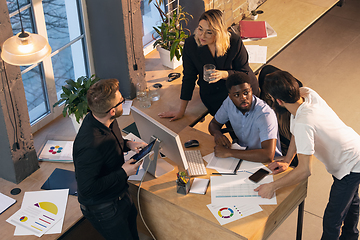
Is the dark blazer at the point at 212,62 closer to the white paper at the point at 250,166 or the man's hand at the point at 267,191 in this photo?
the white paper at the point at 250,166

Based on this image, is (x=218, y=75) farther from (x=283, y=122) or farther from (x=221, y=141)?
(x=283, y=122)

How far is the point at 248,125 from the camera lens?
3080 millimetres

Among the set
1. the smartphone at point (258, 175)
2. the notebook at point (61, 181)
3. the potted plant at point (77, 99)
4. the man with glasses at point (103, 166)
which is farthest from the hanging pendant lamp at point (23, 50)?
the smartphone at point (258, 175)

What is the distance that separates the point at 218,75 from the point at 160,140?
899 millimetres

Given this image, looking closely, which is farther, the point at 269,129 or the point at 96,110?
the point at 269,129

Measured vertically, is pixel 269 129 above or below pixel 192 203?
above

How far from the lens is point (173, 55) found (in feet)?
13.5

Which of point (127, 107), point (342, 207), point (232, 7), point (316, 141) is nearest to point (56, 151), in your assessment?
point (127, 107)

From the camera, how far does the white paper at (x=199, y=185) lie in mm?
2691

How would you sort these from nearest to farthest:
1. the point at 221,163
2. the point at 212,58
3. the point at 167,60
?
the point at 221,163
the point at 212,58
the point at 167,60

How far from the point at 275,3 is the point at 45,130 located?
3.56m

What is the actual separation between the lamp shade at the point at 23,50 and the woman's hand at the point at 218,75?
136cm

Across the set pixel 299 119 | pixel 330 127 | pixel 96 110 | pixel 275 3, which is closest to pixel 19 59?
pixel 96 110

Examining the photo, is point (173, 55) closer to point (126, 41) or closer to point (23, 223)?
point (126, 41)
